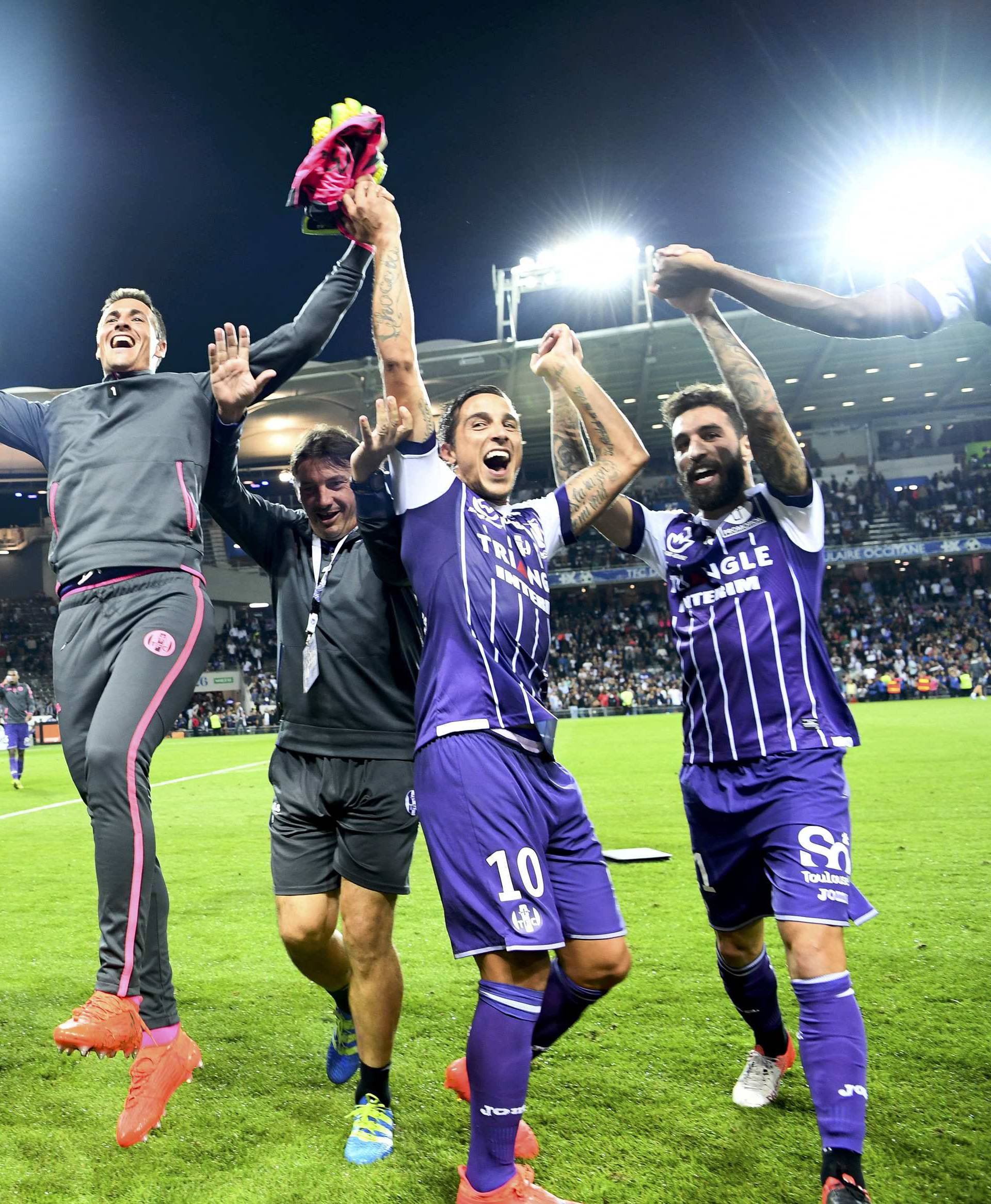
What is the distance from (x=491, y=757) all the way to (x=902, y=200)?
116 feet

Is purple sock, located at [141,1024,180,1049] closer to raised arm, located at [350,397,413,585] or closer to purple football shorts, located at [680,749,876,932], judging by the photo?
raised arm, located at [350,397,413,585]

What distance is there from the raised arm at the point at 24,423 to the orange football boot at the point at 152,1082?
86.5 inches

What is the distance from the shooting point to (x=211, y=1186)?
2.64 metres

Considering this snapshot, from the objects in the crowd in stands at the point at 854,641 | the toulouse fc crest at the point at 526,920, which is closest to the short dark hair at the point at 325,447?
the toulouse fc crest at the point at 526,920

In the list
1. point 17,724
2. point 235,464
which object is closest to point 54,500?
point 235,464

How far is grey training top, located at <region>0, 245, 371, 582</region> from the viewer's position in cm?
310

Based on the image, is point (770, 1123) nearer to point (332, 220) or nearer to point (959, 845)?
point (332, 220)

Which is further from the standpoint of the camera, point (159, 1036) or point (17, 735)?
point (17, 735)

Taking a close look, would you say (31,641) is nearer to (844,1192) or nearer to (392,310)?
(392,310)

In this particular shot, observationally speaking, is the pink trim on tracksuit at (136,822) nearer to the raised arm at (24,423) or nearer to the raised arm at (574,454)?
the raised arm at (24,423)

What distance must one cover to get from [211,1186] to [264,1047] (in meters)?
1.19

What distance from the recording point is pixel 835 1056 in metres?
2.50

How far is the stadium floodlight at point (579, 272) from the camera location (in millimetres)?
32312

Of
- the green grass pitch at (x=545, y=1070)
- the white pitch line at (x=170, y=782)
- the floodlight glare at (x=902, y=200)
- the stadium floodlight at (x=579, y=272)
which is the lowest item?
the white pitch line at (x=170, y=782)
